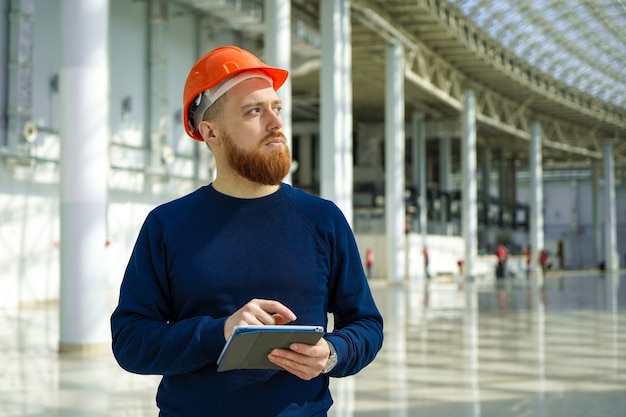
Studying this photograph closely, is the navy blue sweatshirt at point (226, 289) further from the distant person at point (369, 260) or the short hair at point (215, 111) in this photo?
the distant person at point (369, 260)

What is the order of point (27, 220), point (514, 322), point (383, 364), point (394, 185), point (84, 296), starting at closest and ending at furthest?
point (383, 364)
point (84, 296)
point (514, 322)
point (27, 220)
point (394, 185)

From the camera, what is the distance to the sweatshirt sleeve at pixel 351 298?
2.89 m

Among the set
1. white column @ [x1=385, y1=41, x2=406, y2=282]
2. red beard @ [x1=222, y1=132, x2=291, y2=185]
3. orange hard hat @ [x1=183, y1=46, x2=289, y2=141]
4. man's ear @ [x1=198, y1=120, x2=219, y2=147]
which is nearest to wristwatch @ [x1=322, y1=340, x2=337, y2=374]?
red beard @ [x1=222, y1=132, x2=291, y2=185]

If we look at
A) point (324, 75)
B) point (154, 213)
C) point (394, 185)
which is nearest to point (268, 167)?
point (154, 213)

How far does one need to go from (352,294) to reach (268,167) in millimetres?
→ 510

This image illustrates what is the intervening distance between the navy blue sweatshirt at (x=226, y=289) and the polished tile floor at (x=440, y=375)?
6.29 metres

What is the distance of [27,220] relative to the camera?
89.6ft

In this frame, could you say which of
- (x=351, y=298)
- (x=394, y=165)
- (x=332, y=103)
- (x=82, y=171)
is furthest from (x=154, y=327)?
(x=394, y=165)

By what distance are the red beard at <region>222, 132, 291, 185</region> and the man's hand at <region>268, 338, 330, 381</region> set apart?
543 mm

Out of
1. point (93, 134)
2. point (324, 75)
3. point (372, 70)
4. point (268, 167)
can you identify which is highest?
point (372, 70)

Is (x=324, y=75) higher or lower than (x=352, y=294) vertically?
higher

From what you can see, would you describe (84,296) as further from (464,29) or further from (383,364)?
(464,29)

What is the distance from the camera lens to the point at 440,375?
11.8 m

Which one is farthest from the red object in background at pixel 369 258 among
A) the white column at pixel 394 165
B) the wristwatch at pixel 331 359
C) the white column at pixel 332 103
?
the wristwatch at pixel 331 359
